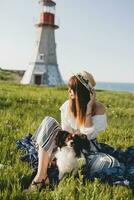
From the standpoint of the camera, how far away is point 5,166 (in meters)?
6.36

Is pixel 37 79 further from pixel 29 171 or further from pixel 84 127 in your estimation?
pixel 29 171

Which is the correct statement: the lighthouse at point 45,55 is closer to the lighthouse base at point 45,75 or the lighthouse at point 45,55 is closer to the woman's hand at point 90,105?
the lighthouse base at point 45,75

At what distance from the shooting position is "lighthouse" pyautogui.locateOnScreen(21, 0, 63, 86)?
63.1 meters

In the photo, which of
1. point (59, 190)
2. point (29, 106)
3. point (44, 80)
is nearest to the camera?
point (59, 190)

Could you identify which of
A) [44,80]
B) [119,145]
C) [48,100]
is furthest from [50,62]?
[119,145]

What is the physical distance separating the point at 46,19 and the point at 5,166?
5943cm

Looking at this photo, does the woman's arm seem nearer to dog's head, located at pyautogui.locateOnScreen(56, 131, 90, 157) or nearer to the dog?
dog's head, located at pyautogui.locateOnScreen(56, 131, 90, 157)

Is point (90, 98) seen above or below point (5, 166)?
above

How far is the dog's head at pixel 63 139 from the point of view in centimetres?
620

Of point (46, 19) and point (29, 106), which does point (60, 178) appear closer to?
point (29, 106)

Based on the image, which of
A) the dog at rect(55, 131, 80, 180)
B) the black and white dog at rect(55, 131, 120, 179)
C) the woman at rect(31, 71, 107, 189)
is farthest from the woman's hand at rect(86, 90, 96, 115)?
the dog at rect(55, 131, 80, 180)

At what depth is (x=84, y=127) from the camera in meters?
6.68

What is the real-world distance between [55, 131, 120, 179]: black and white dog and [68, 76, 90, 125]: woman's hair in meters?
0.39

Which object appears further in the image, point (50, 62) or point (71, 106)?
point (50, 62)
